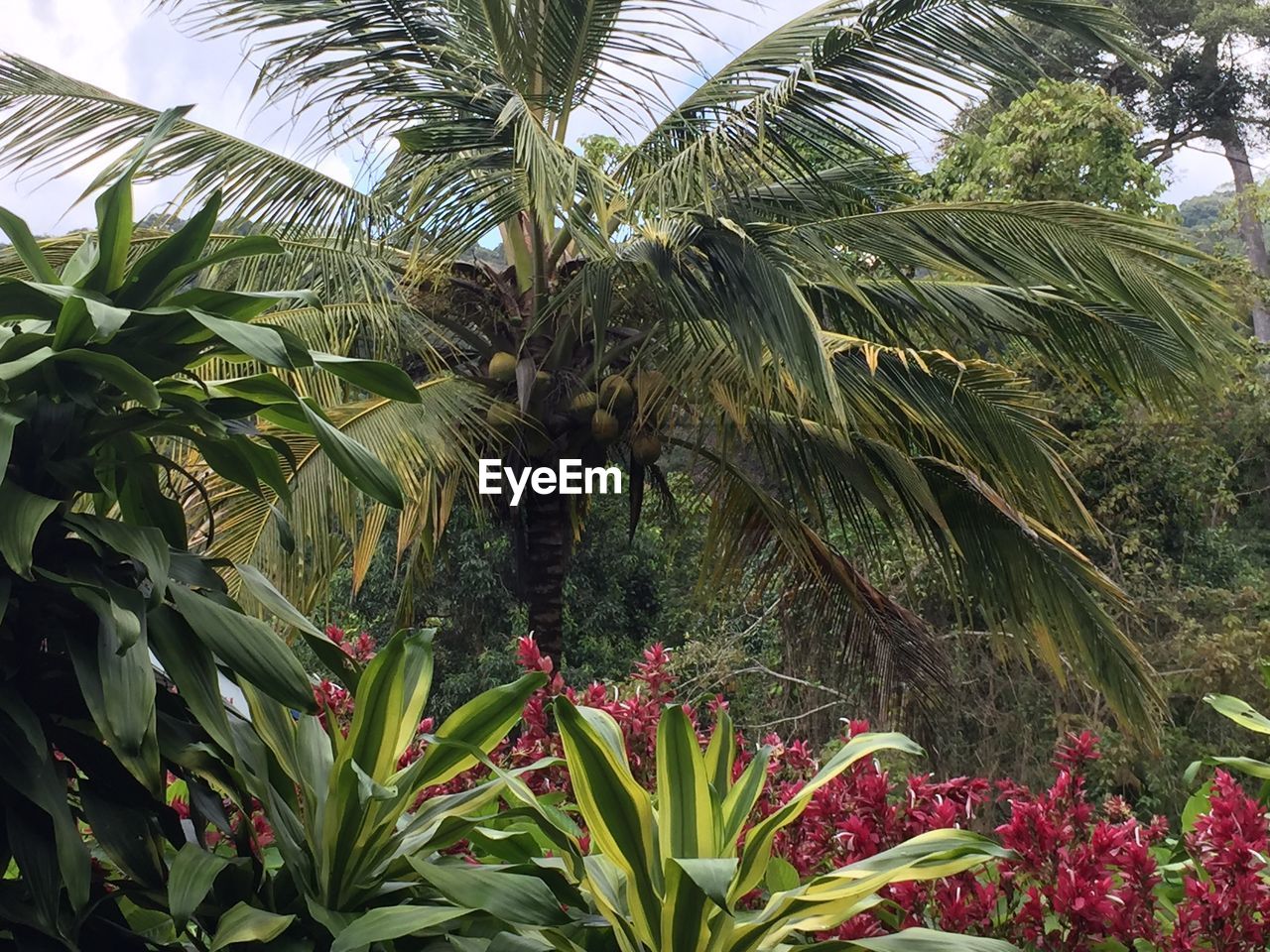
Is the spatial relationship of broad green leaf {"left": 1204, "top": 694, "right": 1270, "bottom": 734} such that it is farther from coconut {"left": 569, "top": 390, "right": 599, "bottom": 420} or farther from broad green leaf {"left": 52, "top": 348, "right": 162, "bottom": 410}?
coconut {"left": 569, "top": 390, "right": 599, "bottom": 420}

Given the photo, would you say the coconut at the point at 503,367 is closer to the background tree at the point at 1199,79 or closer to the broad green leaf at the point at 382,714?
the broad green leaf at the point at 382,714

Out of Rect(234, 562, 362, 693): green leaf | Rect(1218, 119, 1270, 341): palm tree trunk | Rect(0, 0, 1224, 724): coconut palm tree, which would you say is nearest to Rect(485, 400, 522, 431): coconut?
Rect(0, 0, 1224, 724): coconut palm tree

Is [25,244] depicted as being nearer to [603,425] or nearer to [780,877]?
[780,877]

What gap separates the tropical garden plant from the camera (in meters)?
1.11

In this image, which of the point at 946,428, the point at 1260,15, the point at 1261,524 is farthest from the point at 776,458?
the point at 1260,15

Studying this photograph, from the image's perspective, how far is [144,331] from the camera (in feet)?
4.04

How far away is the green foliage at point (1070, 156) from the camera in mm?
7992

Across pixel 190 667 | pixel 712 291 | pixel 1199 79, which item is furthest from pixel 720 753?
pixel 1199 79

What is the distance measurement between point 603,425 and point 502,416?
0.40 metres

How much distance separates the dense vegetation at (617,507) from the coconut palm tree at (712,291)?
0.02 metres

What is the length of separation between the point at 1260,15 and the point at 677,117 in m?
11.7

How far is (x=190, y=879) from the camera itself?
1105mm

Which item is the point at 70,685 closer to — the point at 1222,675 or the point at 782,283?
Result: the point at 782,283

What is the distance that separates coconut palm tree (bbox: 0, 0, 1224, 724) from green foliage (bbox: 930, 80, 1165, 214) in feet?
12.3
